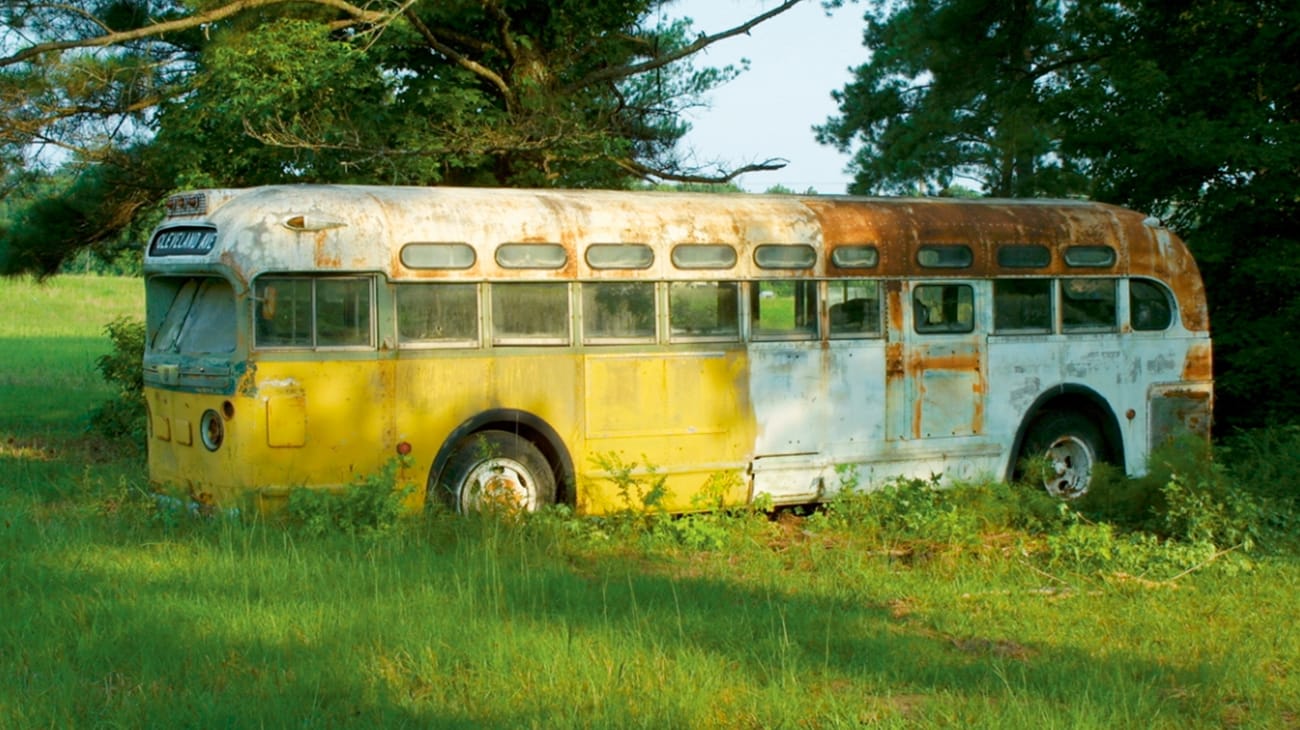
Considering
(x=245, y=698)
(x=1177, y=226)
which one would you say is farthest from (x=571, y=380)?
(x=1177, y=226)

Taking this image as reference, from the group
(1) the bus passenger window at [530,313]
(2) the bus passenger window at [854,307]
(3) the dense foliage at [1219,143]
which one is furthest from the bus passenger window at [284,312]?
(3) the dense foliage at [1219,143]

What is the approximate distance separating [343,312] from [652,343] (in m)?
2.34

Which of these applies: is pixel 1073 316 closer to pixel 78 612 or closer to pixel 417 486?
pixel 417 486

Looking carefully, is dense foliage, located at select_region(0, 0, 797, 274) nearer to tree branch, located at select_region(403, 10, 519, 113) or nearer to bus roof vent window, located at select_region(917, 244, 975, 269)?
tree branch, located at select_region(403, 10, 519, 113)

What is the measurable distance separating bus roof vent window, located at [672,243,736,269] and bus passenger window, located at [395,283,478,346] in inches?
65.1

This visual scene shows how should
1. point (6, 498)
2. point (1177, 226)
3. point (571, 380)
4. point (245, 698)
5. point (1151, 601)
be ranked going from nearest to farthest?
1. point (245, 698)
2. point (1151, 601)
3. point (571, 380)
4. point (6, 498)
5. point (1177, 226)

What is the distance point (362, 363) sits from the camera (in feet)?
32.2

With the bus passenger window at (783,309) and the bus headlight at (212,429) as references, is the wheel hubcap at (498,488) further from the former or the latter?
the bus passenger window at (783,309)

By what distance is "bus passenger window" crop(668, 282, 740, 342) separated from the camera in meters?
11.0

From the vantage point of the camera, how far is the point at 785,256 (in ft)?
37.5

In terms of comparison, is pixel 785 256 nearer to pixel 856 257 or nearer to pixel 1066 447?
pixel 856 257

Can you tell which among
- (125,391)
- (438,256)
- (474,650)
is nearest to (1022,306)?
(438,256)

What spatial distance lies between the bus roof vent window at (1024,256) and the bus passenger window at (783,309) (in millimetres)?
1900

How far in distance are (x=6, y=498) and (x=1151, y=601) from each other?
339 inches
